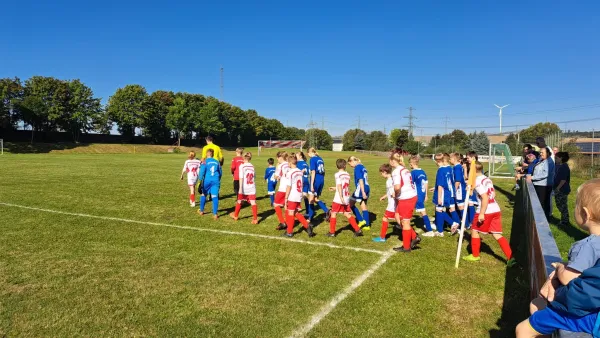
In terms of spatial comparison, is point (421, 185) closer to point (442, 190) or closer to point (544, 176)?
point (442, 190)

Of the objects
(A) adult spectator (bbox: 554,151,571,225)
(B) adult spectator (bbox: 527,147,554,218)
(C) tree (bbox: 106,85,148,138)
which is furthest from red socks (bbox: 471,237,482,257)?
(C) tree (bbox: 106,85,148,138)

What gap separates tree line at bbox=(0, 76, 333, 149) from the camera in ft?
188

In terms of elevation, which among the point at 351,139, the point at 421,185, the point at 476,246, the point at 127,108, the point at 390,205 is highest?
the point at 127,108

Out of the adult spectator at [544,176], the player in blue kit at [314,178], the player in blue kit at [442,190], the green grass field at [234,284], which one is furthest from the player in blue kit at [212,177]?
the adult spectator at [544,176]

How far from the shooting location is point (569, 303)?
2.12 m

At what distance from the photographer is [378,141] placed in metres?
105

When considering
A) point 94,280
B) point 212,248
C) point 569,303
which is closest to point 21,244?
point 94,280

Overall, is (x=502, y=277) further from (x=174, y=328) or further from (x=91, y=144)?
(x=91, y=144)

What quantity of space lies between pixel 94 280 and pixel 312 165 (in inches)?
232

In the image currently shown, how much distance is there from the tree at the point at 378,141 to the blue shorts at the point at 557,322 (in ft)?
329

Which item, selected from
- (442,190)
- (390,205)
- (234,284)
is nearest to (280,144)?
(442,190)

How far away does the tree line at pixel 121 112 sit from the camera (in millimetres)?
57250

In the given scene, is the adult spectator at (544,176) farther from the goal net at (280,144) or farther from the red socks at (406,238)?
the goal net at (280,144)

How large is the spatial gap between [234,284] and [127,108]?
242 feet
